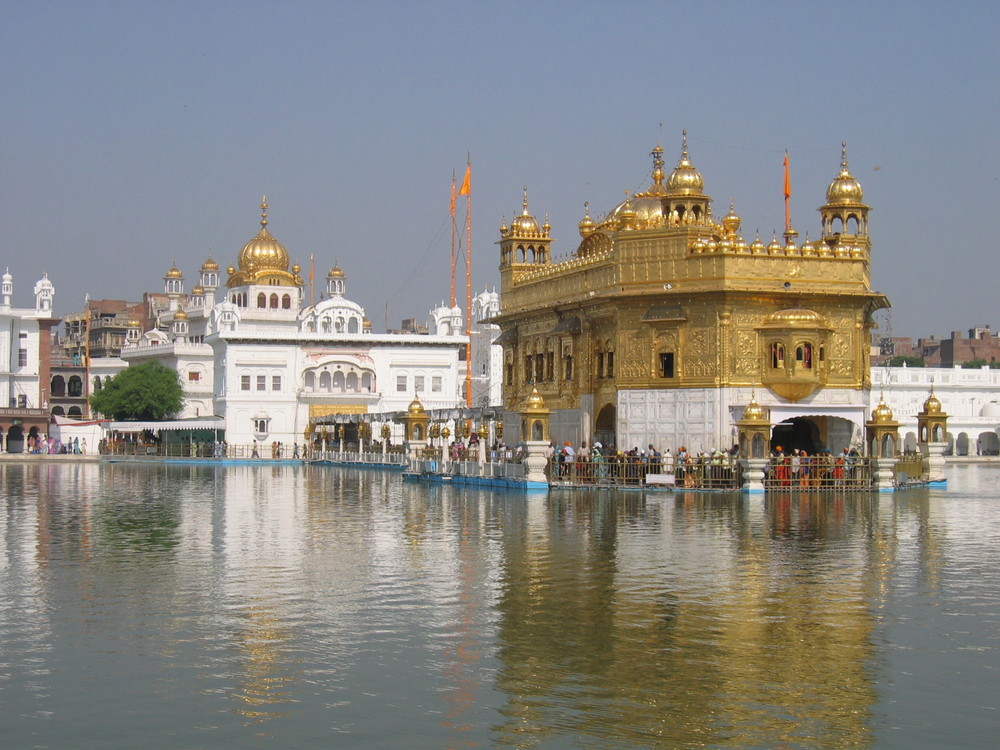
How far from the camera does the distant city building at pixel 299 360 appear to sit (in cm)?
6806

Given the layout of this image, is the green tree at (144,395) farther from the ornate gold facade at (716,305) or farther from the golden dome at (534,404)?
the golden dome at (534,404)

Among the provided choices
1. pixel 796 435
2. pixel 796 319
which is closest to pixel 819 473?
pixel 796 319

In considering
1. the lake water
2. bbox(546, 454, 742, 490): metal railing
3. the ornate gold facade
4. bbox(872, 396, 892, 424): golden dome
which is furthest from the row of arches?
the lake water

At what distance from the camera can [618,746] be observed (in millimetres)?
8375

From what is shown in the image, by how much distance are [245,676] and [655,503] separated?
675 inches

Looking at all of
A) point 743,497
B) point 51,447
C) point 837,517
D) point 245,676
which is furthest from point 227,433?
point 245,676

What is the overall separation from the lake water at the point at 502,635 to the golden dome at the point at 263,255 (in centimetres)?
5891

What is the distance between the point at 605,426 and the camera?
37906 mm

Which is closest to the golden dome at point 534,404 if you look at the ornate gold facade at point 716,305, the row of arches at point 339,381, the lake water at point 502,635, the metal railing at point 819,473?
the ornate gold facade at point 716,305

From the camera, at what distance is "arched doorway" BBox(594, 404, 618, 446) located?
37375mm

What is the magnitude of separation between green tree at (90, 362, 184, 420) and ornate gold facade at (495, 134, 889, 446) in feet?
145

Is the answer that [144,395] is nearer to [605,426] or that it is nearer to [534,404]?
[605,426]

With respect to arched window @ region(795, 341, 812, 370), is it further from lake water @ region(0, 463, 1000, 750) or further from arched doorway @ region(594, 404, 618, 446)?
lake water @ region(0, 463, 1000, 750)

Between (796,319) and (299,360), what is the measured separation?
39.8m
